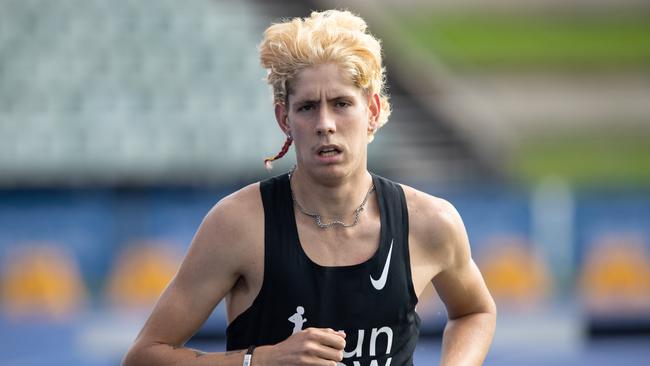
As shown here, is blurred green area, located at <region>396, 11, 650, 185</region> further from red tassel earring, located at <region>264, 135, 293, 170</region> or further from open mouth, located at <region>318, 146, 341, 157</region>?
open mouth, located at <region>318, 146, 341, 157</region>

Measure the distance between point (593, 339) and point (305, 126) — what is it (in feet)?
34.3

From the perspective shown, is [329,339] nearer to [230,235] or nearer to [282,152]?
[230,235]

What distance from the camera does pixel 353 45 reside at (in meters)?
3.58

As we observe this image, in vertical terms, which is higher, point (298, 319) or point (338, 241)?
point (338, 241)

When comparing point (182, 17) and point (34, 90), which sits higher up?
point (182, 17)

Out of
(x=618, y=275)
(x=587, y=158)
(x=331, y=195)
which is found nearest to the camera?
(x=331, y=195)

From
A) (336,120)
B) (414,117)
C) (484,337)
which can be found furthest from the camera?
(414,117)

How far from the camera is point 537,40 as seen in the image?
2556cm

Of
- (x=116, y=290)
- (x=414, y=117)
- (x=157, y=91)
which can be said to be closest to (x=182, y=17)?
(x=157, y=91)

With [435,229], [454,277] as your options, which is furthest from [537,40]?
[435,229]

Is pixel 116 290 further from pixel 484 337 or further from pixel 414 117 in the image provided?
pixel 484 337

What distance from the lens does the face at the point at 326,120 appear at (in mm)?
3566

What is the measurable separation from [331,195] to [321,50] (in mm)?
462

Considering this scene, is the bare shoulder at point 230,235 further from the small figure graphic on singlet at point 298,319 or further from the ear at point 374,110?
the ear at point 374,110
